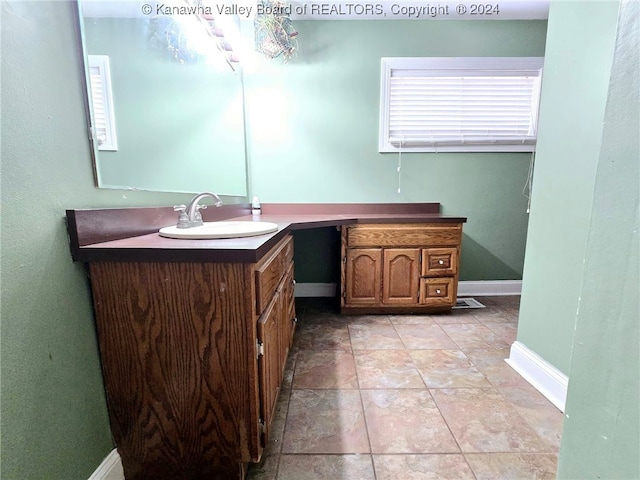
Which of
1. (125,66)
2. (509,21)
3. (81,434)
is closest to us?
(81,434)

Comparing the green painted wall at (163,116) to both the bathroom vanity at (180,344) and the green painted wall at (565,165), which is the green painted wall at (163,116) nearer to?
the bathroom vanity at (180,344)

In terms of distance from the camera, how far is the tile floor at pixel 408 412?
3.32 ft

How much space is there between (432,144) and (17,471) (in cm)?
284

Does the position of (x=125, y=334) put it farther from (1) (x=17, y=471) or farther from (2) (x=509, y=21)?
(2) (x=509, y=21)

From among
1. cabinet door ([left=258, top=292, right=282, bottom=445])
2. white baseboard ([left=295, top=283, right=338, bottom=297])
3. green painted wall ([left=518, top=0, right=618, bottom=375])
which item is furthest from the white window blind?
white baseboard ([left=295, top=283, right=338, bottom=297])

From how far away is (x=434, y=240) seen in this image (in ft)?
7.27

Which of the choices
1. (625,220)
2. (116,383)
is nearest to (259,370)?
(116,383)

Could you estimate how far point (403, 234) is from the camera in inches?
86.6

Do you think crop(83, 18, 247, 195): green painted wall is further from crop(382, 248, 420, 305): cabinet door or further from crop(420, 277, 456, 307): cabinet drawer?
crop(420, 277, 456, 307): cabinet drawer

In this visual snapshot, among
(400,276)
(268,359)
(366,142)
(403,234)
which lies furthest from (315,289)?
(268,359)

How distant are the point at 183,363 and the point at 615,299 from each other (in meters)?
1.02

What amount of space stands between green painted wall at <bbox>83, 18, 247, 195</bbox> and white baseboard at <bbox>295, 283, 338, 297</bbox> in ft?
3.49

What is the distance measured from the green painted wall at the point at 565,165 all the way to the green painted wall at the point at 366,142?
1.18 meters

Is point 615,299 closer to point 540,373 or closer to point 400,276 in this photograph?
point 540,373
